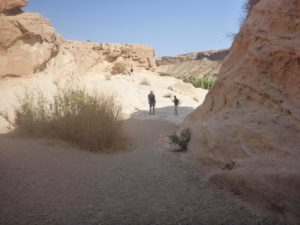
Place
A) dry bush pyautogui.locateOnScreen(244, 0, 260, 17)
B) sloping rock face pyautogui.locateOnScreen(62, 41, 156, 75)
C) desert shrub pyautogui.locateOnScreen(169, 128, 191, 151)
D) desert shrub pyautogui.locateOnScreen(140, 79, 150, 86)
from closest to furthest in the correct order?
desert shrub pyautogui.locateOnScreen(169, 128, 191, 151)
dry bush pyautogui.locateOnScreen(244, 0, 260, 17)
sloping rock face pyautogui.locateOnScreen(62, 41, 156, 75)
desert shrub pyautogui.locateOnScreen(140, 79, 150, 86)

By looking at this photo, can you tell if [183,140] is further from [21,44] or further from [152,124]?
[21,44]

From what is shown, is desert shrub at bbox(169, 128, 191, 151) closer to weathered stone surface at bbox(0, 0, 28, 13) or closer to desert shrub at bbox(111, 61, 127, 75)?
weathered stone surface at bbox(0, 0, 28, 13)

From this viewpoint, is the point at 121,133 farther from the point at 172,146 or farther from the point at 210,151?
the point at 210,151

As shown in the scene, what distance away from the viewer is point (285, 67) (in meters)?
5.09

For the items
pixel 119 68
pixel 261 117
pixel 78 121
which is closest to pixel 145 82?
pixel 119 68

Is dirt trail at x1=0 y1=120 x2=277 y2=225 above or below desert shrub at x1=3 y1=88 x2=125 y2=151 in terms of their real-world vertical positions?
below

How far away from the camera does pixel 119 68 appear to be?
84.7ft

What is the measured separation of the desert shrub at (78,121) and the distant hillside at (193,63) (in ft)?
123

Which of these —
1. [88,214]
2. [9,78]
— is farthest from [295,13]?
[9,78]

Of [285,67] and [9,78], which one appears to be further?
[9,78]

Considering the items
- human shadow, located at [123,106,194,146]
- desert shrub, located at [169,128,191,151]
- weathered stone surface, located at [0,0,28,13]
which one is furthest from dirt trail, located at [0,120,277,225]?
weathered stone surface, located at [0,0,28,13]

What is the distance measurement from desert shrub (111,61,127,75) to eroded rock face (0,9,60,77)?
930 centimetres

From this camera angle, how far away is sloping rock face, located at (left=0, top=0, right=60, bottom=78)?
15.1 meters

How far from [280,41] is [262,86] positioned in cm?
65
